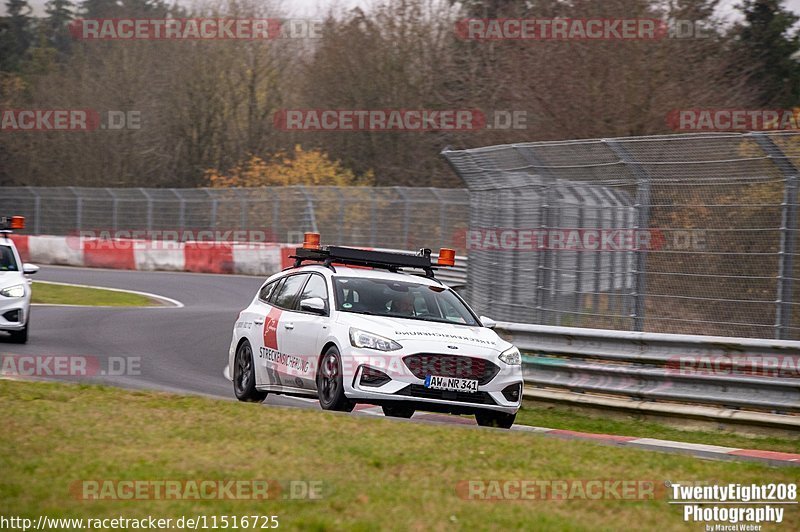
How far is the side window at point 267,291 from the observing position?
12.8m

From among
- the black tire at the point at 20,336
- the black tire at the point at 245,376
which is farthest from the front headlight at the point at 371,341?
the black tire at the point at 20,336

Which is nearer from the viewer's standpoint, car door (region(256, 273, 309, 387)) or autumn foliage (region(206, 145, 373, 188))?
car door (region(256, 273, 309, 387))

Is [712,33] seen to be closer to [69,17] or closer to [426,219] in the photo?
[426,219]

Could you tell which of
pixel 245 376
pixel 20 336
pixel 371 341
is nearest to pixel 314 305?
pixel 371 341

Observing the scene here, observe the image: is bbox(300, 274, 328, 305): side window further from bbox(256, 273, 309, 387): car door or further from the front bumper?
the front bumper

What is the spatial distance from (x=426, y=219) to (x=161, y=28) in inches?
963

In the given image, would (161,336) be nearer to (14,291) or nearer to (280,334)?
(14,291)

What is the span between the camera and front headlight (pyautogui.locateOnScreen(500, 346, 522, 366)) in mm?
10805

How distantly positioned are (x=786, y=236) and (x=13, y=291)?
33.3ft

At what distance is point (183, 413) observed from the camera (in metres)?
9.45

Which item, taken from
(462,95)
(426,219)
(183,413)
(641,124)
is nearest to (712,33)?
(641,124)

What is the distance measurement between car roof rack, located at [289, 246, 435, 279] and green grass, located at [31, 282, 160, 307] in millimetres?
14177

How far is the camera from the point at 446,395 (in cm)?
1043

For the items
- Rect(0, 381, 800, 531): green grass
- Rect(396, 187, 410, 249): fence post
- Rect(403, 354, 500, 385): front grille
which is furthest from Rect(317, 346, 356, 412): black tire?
Rect(396, 187, 410, 249): fence post
